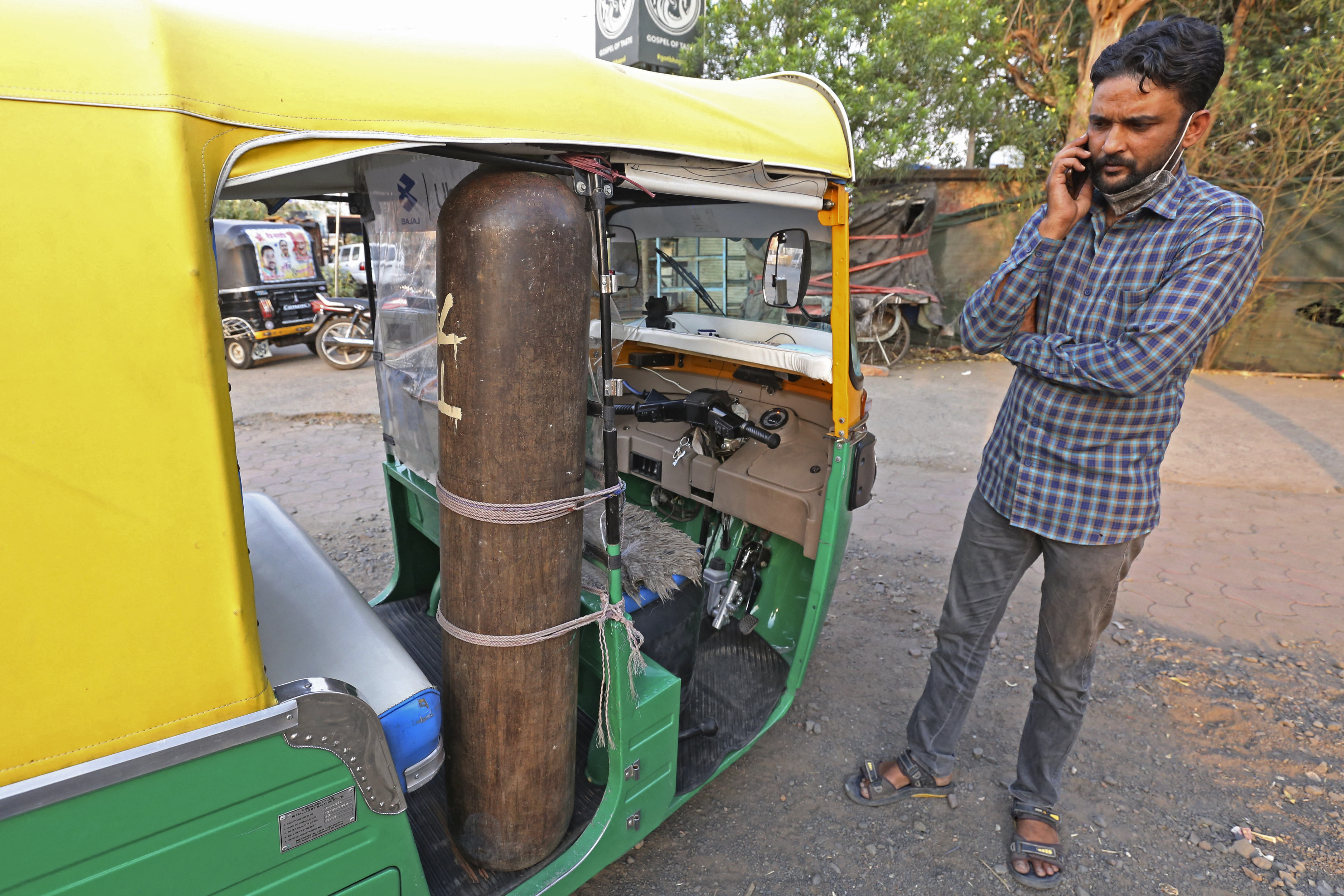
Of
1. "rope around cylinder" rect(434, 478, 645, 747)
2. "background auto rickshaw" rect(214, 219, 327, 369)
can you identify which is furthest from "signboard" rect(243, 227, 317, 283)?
"rope around cylinder" rect(434, 478, 645, 747)

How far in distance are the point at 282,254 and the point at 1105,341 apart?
36.2ft

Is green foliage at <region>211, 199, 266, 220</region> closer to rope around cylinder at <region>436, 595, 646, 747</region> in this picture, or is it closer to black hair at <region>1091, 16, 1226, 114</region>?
rope around cylinder at <region>436, 595, 646, 747</region>

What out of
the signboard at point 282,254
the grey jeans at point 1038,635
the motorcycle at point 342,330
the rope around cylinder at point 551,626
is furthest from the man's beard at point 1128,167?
the signboard at point 282,254

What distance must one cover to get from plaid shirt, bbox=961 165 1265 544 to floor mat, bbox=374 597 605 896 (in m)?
1.45

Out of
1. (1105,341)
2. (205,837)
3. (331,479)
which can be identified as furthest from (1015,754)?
(331,479)

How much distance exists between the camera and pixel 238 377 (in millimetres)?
9719

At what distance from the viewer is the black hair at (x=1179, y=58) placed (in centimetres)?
161

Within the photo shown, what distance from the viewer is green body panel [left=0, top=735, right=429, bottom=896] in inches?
41.8

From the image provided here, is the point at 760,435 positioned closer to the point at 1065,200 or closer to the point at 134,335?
the point at 1065,200

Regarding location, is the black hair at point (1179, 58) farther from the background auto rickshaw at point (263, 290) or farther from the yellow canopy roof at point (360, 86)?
the background auto rickshaw at point (263, 290)

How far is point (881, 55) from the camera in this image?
7836mm

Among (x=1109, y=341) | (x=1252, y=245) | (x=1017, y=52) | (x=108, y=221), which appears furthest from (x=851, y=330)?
(x=1017, y=52)

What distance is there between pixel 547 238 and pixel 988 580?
1668mm

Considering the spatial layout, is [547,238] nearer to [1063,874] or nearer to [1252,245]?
A: [1252,245]
